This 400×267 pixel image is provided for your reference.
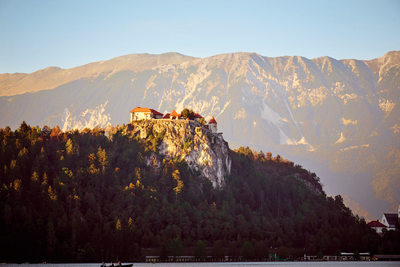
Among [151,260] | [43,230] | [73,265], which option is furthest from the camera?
[151,260]

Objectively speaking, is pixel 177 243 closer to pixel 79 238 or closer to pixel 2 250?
pixel 79 238

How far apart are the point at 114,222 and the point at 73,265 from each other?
1460 inches

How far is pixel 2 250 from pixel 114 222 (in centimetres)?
3989

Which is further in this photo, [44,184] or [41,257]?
[44,184]

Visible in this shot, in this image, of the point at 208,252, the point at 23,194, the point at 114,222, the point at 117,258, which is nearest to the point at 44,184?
the point at 23,194

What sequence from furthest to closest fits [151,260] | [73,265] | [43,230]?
[151,260] → [43,230] → [73,265]

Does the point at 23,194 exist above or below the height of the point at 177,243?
above

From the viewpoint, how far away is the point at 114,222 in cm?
19900

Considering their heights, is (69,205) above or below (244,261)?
above

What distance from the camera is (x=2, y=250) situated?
164 meters

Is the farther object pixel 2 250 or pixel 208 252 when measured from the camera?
pixel 208 252

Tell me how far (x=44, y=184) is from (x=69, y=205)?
26.7 ft

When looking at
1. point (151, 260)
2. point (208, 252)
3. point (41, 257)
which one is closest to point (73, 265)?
point (41, 257)

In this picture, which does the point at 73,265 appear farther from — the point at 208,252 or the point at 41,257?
the point at 208,252
